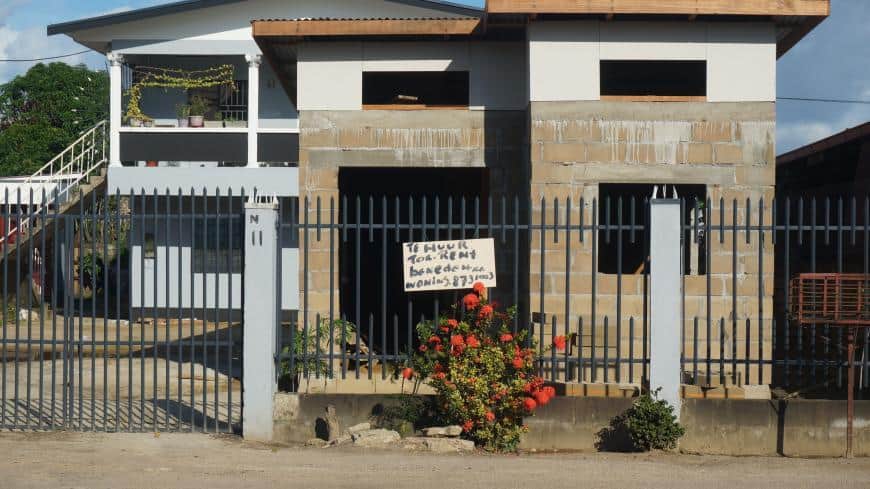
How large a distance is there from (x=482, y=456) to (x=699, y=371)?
4561mm

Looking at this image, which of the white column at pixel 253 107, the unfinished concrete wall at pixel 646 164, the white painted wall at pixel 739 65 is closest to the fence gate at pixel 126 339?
the white column at pixel 253 107

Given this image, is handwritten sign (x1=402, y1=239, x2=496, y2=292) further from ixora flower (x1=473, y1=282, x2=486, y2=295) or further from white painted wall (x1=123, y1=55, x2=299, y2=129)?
white painted wall (x1=123, y1=55, x2=299, y2=129)

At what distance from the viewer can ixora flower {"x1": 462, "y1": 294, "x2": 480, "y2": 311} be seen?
10359 mm

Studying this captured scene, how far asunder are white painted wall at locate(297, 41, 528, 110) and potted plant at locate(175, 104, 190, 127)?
34.2 ft

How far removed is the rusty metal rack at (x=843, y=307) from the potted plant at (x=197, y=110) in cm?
1788

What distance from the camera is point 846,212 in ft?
68.0

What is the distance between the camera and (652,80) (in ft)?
66.5

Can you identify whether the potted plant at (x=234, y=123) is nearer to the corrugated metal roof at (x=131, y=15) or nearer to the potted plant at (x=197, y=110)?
the potted plant at (x=197, y=110)

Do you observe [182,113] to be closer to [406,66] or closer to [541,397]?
[406,66]

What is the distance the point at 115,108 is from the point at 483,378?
1775 centimetres

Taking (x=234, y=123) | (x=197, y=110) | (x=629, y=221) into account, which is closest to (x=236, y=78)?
(x=234, y=123)

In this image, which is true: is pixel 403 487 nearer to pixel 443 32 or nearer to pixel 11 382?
pixel 443 32

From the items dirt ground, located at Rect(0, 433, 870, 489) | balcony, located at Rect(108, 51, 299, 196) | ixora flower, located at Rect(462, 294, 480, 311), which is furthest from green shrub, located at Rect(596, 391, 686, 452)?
balcony, located at Rect(108, 51, 299, 196)

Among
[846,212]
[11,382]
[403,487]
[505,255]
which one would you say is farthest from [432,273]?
[846,212]
